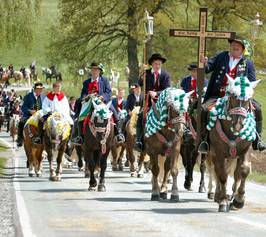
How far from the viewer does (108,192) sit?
61.5 feet

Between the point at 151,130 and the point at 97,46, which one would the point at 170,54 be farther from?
the point at 151,130

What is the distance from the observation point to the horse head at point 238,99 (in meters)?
14.1

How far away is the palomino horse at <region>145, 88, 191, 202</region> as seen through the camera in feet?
54.2

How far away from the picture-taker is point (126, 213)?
14125 mm

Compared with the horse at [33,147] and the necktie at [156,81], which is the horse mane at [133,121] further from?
the necktie at [156,81]

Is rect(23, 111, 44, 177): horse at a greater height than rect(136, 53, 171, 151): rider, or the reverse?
rect(136, 53, 171, 151): rider

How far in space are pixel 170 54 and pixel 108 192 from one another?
29.4m

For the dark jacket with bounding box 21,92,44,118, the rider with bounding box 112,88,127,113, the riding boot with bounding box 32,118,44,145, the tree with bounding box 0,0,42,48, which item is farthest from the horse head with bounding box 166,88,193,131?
the tree with bounding box 0,0,42,48

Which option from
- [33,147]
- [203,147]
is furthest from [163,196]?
[33,147]

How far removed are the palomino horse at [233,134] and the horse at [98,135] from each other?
479 cm

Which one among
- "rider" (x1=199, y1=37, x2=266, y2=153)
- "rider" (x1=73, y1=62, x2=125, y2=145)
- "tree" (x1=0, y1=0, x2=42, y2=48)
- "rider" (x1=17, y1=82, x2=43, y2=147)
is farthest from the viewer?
"tree" (x1=0, y1=0, x2=42, y2=48)

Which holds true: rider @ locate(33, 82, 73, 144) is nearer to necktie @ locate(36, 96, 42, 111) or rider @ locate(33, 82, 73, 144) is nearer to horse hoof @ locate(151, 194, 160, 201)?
necktie @ locate(36, 96, 42, 111)

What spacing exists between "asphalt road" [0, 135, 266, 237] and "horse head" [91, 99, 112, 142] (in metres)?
1.19

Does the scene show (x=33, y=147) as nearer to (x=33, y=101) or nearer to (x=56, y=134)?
(x=33, y=101)
